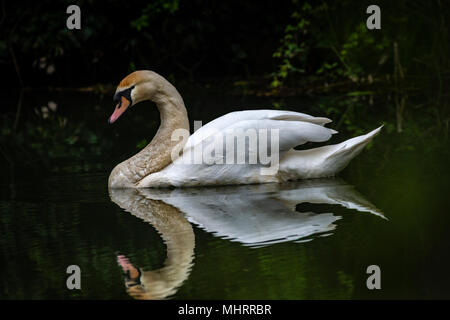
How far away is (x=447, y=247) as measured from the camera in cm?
409

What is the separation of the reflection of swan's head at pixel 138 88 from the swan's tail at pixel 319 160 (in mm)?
→ 1218

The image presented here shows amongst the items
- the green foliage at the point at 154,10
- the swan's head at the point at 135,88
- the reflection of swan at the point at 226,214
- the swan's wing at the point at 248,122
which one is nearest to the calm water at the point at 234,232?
the reflection of swan at the point at 226,214

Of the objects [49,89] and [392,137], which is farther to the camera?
[49,89]

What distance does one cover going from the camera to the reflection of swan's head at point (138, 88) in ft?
20.8

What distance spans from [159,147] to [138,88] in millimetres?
539

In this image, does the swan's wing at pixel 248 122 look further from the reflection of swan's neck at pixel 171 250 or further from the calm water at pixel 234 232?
the reflection of swan's neck at pixel 171 250

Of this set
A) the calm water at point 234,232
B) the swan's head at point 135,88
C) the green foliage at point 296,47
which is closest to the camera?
the calm water at point 234,232

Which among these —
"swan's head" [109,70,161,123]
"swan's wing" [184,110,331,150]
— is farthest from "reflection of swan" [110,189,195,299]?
"swan's head" [109,70,161,123]

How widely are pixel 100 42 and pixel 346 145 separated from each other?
11158 millimetres

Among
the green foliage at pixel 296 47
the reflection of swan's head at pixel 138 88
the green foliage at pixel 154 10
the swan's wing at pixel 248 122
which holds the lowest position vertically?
the swan's wing at pixel 248 122

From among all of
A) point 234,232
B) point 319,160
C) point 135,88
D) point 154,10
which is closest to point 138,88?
point 135,88

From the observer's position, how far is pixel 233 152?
5.84m

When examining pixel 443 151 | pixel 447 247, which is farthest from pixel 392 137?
pixel 447 247
